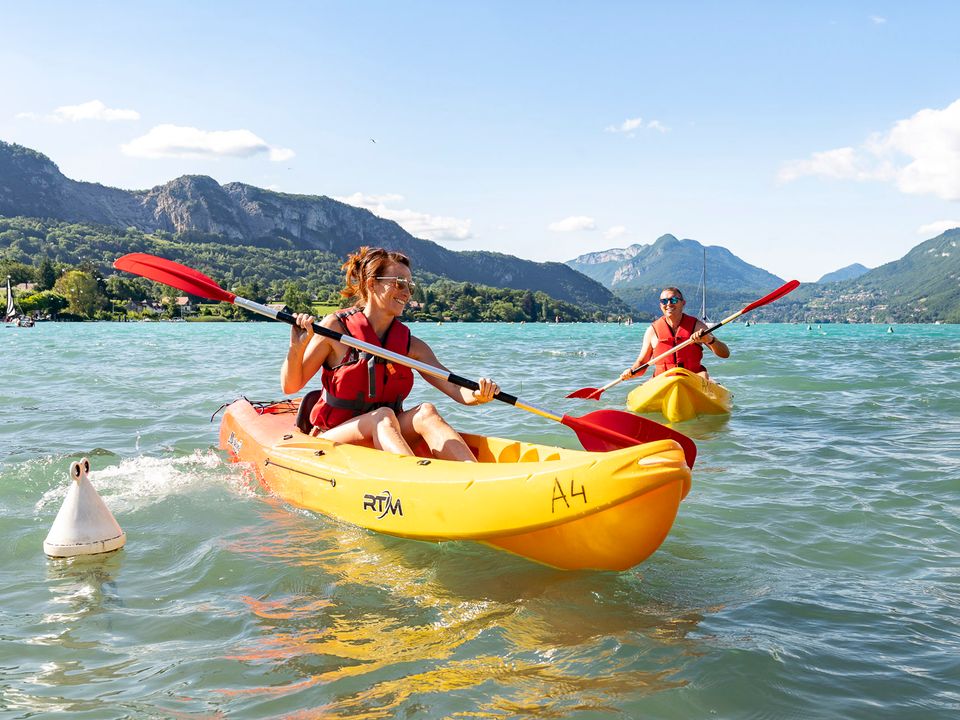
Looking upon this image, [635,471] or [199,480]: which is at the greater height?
[635,471]

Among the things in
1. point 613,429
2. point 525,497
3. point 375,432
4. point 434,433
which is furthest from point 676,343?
point 525,497

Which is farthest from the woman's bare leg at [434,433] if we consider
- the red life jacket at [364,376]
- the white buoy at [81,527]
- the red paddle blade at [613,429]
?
the white buoy at [81,527]

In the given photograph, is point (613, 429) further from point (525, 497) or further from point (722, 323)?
point (722, 323)

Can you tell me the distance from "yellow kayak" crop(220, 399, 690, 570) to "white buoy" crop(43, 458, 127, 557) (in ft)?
3.93

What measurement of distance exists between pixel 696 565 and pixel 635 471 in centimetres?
117

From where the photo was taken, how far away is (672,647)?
3.03m

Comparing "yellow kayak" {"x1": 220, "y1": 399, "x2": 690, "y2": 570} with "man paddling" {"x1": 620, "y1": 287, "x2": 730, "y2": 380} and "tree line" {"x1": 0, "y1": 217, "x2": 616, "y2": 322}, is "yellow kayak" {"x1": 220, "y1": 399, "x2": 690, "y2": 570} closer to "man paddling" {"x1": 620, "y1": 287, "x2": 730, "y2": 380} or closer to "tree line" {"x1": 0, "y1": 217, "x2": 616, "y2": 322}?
"man paddling" {"x1": 620, "y1": 287, "x2": 730, "y2": 380}

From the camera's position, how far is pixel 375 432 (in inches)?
191

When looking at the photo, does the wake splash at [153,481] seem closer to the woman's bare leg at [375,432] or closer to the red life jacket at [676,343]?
the woman's bare leg at [375,432]

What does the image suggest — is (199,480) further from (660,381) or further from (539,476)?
(660,381)

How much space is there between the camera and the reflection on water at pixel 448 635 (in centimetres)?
264

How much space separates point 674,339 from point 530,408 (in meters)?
5.76

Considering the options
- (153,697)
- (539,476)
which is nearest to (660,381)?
(539,476)

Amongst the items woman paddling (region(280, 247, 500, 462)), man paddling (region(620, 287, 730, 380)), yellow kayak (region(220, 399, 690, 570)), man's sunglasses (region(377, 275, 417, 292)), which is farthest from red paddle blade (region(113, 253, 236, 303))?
man paddling (region(620, 287, 730, 380))
